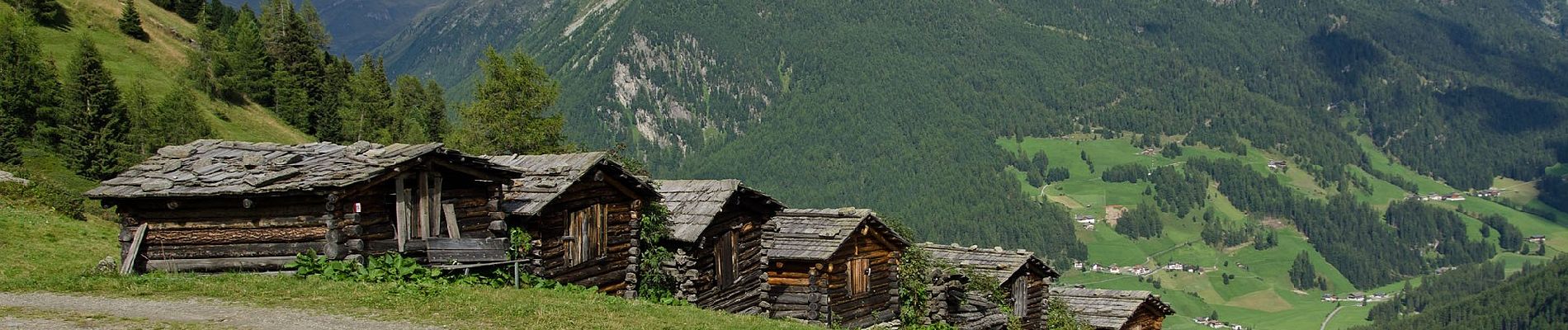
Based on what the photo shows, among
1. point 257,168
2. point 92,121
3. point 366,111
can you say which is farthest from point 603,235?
point 366,111

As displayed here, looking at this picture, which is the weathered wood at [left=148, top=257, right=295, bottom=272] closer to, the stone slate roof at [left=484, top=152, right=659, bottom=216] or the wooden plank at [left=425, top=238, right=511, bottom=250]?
the wooden plank at [left=425, top=238, right=511, bottom=250]

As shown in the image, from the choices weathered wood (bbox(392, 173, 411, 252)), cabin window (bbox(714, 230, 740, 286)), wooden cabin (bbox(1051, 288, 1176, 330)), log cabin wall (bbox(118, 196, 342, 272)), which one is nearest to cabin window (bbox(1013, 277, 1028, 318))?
wooden cabin (bbox(1051, 288, 1176, 330))

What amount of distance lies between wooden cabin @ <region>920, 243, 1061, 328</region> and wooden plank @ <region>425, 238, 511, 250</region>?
26203 millimetres

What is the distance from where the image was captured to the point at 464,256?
28.9 metres

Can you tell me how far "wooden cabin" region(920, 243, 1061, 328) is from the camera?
53375mm

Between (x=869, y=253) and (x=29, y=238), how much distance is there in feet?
88.4

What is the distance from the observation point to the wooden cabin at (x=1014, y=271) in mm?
53375

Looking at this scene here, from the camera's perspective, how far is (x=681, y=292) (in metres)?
37.8

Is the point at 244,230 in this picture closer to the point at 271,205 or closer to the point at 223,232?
the point at 223,232

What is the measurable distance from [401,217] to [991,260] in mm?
31756

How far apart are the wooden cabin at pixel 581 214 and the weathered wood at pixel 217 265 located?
5674 mm

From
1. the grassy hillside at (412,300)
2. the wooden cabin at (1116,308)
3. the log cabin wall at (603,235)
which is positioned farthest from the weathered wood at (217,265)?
the wooden cabin at (1116,308)

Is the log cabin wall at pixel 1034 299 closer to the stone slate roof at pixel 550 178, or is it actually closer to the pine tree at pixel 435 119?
the stone slate roof at pixel 550 178

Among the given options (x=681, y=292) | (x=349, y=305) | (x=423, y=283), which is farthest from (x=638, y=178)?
(x=349, y=305)
